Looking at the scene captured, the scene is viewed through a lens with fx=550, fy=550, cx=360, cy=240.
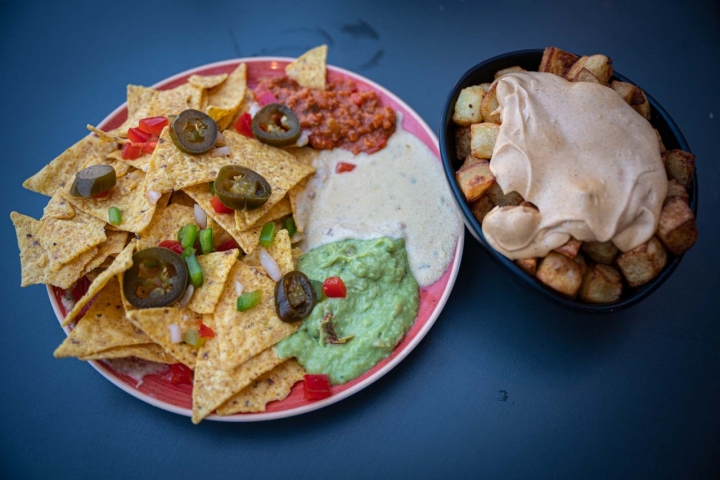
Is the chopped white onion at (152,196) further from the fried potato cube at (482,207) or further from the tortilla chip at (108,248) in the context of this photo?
the fried potato cube at (482,207)

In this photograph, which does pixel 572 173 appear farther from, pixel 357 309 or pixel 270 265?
pixel 270 265

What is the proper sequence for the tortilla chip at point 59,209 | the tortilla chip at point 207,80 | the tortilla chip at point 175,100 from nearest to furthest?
the tortilla chip at point 59,209 < the tortilla chip at point 175,100 < the tortilla chip at point 207,80

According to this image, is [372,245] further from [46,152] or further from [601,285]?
[46,152]

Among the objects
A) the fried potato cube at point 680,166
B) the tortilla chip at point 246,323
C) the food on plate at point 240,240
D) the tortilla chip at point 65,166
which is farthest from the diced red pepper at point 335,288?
the fried potato cube at point 680,166

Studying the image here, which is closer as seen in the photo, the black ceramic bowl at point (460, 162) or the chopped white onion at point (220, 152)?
the black ceramic bowl at point (460, 162)

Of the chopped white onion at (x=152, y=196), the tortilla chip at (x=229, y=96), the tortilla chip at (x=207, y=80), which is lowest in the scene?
the chopped white onion at (x=152, y=196)

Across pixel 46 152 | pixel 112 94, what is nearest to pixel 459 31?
pixel 112 94

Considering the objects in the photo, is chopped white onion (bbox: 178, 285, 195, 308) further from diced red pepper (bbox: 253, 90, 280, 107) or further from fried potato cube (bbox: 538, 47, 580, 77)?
fried potato cube (bbox: 538, 47, 580, 77)

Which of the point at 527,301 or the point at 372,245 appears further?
the point at 527,301
